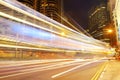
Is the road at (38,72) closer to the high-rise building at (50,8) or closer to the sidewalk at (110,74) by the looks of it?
the sidewalk at (110,74)

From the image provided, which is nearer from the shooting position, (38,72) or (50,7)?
(38,72)

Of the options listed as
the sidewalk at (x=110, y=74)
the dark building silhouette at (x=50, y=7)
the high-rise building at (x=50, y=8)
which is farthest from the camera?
the high-rise building at (x=50, y=8)

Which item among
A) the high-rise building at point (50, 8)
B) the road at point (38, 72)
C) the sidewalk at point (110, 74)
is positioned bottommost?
the sidewalk at point (110, 74)

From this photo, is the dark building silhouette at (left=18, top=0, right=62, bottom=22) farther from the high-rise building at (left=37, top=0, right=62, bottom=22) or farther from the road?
the road

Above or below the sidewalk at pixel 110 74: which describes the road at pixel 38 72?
above

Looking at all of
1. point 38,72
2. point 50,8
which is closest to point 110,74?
point 38,72

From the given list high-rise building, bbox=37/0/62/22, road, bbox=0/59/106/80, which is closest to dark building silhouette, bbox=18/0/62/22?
high-rise building, bbox=37/0/62/22

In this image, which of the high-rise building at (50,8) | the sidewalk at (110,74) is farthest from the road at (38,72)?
the high-rise building at (50,8)

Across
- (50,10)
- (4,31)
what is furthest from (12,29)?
(50,10)

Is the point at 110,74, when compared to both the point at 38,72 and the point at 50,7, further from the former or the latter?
the point at 50,7

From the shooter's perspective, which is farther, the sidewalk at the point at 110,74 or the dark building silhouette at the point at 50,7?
the dark building silhouette at the point at 50,7

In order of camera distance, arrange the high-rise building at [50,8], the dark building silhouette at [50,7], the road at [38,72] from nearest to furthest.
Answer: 1. the road at [38,72]
2. the dark building silhouette at [50,7]
3. the high-rise building at [50,8]

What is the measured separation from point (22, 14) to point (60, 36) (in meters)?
8.82

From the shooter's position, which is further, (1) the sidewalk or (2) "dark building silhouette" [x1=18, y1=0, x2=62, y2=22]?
(2) "dark building silhouette" [x1=18, y1=0, x2=62, y2=22]
